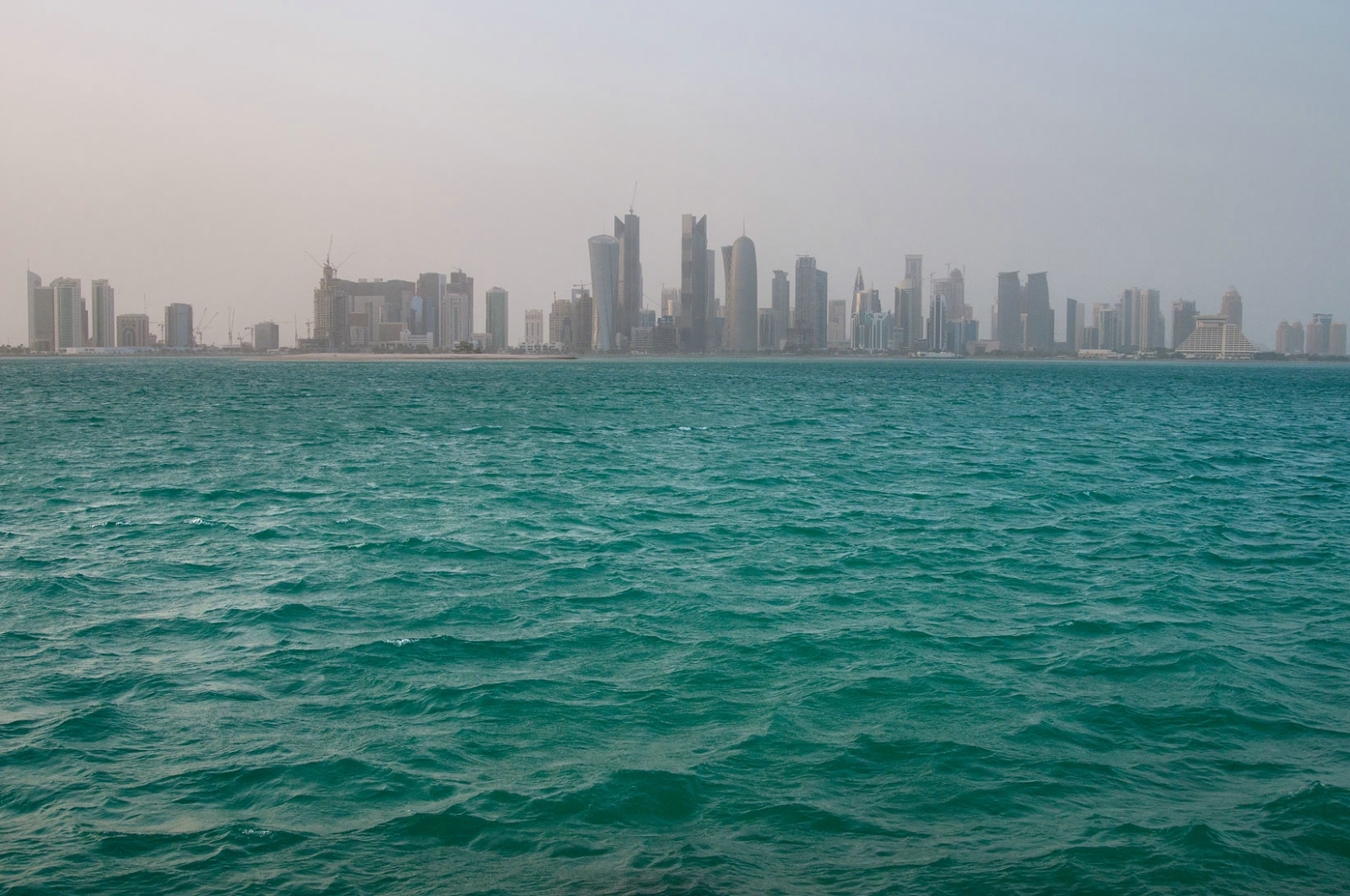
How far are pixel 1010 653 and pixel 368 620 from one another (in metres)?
9.01

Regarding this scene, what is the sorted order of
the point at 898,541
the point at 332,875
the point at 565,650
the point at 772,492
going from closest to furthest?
1. the point at 332,875
2. the point at 565,650
3. the point at 898,541
4. the point at 772,492

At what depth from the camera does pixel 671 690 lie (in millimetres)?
12609

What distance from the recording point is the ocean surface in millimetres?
8719

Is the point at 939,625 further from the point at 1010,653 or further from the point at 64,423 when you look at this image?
the point at 64,423

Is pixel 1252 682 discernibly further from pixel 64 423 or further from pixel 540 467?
pixel 64 423

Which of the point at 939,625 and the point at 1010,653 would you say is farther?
the point at 939,625

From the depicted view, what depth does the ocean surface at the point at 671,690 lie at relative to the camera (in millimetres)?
8719

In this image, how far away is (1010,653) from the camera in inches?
557

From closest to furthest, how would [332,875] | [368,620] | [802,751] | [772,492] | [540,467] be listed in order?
1. [332,875]
2. [802,751]
3. [368,620]
4. [772,492]
5. [540,467]

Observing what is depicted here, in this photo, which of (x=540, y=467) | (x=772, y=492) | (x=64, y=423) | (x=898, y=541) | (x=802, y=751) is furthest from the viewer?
(x=64, y=423)

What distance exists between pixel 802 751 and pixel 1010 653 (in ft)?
15.1

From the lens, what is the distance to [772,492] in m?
30.0

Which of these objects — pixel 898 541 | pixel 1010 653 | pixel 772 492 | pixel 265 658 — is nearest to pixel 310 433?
pixel 772 492

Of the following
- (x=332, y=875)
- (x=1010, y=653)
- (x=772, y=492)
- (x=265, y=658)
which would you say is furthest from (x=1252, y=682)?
(x=772, y=492)
